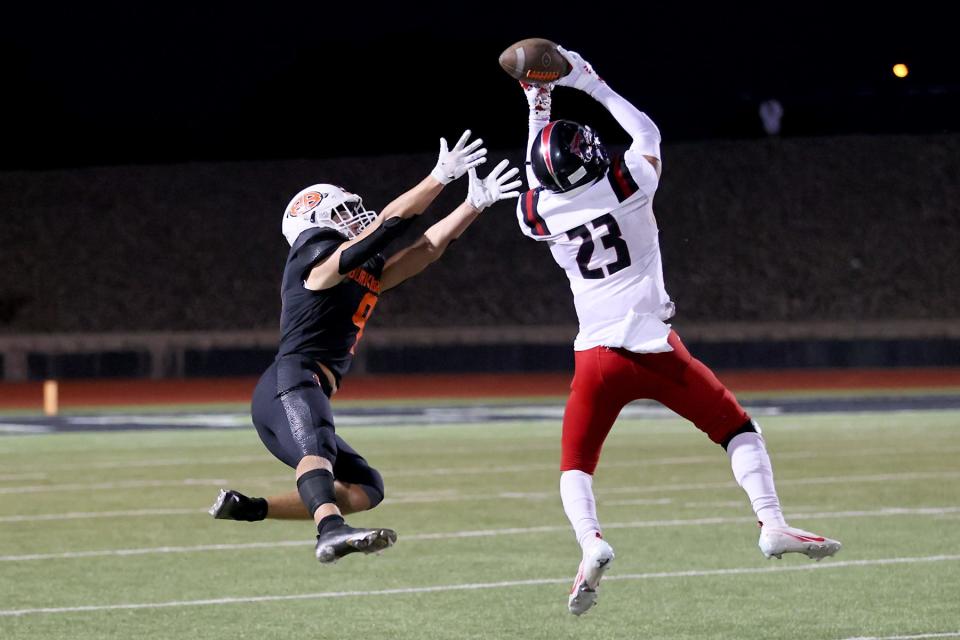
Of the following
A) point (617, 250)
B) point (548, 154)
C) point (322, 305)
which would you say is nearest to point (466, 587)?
point (322, 305)

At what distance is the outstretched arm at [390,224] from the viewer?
615 cm

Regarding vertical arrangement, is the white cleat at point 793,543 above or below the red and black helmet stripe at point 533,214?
below

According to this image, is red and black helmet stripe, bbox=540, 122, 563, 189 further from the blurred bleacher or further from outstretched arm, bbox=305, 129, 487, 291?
the blurred bleacher

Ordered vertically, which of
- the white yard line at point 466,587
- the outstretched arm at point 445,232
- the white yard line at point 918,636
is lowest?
the white yard line at point 466,587

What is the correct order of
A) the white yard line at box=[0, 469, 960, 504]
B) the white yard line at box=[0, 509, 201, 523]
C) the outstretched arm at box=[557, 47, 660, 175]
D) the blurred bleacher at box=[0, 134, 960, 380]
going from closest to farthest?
1. the outstretched arm at box=[557, 47, 660, 175]
2. the white yard line at box=[0, 509, 201, 523]
3. the white yard line at box=[0, 469, 960, 504]
4. the blurred bleacher at box=[0, 134, 960, 380]

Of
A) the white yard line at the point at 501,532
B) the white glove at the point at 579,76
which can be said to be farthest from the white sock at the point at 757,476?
the white yard line at the point at 501,532

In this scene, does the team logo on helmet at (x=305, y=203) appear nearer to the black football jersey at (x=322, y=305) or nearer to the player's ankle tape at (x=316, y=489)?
the black football jersey at (x=322, y=305)

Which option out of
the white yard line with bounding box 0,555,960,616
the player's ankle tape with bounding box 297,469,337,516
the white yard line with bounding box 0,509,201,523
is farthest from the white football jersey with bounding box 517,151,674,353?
the white yard line with bounding box 0,509,201,523

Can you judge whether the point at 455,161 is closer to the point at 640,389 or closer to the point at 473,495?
the point at 640,389

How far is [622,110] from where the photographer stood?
246 inches

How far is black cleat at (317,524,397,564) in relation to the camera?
5.62 metres

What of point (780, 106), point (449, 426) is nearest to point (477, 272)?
point (780, 106)

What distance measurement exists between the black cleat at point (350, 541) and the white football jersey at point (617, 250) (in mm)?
1089

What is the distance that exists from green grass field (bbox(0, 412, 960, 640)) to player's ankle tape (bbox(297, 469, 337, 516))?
81cm
